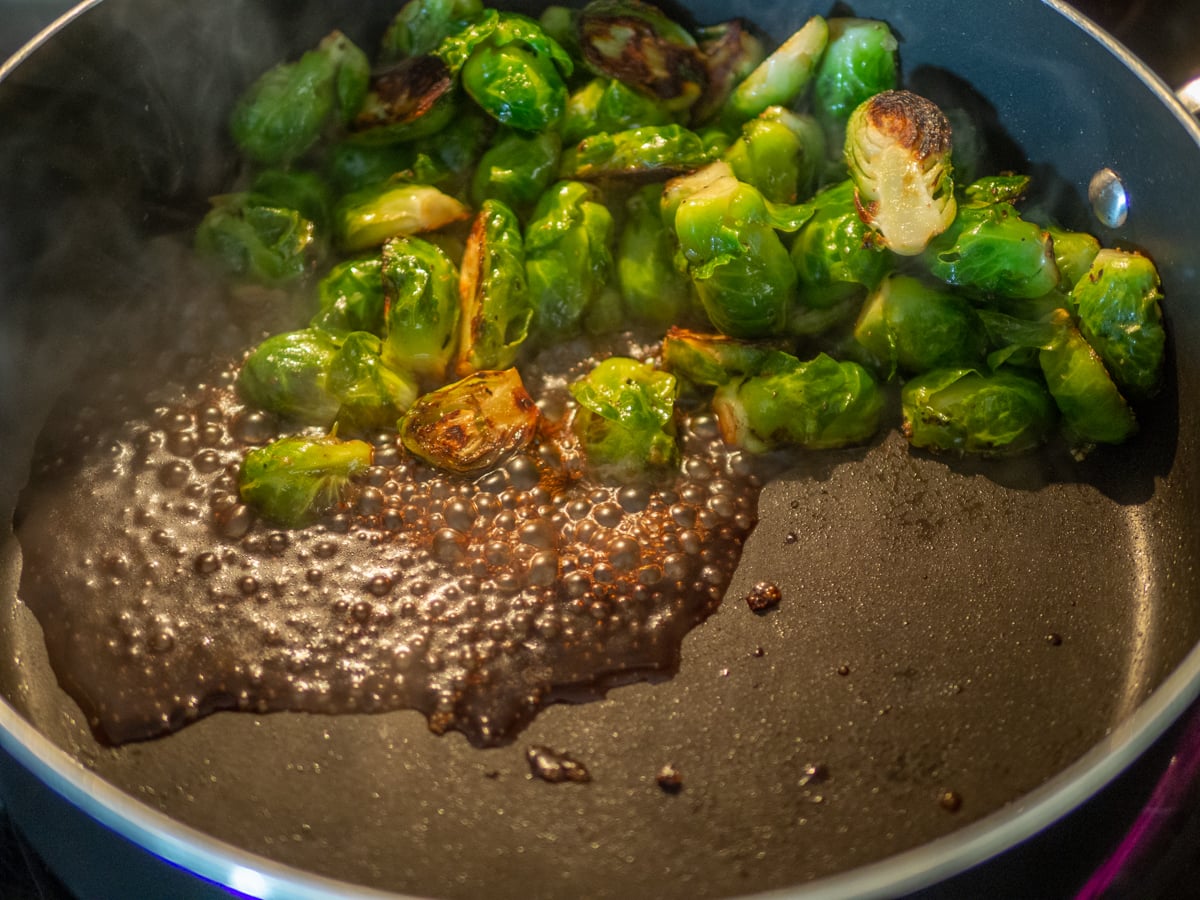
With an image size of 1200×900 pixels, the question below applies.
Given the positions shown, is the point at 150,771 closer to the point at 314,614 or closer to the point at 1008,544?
the point at 314,614

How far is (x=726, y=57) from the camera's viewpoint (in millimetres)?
2660

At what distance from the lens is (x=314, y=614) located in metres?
2.06

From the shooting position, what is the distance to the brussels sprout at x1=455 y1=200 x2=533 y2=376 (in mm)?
2344

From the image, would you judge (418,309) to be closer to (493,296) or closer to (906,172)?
(493,296)

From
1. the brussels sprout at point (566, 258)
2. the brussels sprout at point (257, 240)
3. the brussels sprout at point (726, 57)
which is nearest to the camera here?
the brussels sprout at point (566, 258)

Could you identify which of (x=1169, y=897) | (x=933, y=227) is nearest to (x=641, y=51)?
(x=933, y=227)

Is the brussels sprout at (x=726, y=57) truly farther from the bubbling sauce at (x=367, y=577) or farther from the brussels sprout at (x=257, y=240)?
the brussels sprout at (x=257, y=240)

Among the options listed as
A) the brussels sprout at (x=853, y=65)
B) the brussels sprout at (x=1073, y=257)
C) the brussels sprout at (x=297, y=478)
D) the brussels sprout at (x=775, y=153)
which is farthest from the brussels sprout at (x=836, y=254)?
the brussels sprout at (x=297, y=478)

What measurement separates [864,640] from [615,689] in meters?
0.54

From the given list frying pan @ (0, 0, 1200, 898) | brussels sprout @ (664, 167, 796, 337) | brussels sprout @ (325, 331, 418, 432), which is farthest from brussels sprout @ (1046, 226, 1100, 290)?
brussels sprout @ (325, 331, 418, 432)

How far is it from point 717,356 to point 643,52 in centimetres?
89

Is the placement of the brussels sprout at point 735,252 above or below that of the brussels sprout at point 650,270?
above

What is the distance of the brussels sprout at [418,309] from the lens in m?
2.32

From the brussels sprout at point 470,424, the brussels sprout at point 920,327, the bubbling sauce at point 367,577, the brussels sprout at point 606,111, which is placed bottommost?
the bubbling sauce at point 367,577
